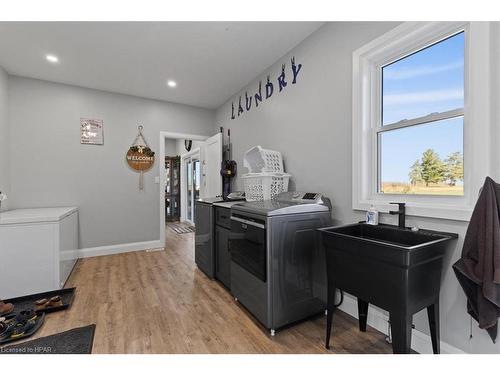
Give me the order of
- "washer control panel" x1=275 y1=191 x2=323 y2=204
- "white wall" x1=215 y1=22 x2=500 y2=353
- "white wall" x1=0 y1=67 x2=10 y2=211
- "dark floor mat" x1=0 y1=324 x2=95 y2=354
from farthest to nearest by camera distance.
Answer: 1. "white wall" x1=0 y1=67 x2=10 y2=211
2. "washer control panel" x1=275 y1=191 x2=323 y2=204
3. "dark floor mat" x1=0 y1=324 x2=95 y2=354
4. "white wall" x1=215 y1=22 x2=500 y2=353

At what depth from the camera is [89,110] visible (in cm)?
374

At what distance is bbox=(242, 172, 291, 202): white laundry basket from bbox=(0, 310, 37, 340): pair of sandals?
7.27 ft

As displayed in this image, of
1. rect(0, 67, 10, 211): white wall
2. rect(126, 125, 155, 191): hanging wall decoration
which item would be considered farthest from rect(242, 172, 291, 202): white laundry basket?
rect(0, 67, 10, 211): white wall

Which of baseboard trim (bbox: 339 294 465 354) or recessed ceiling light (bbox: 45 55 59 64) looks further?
recessed ceiling light (bbox: 45 55 59 64)

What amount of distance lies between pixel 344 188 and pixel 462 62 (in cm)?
112

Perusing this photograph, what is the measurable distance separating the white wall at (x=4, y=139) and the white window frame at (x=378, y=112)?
423 centimetres

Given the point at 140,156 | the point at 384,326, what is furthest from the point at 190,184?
the point at 384,326

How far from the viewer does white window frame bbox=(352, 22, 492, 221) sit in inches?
51.4

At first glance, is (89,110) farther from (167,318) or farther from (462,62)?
(462,62)

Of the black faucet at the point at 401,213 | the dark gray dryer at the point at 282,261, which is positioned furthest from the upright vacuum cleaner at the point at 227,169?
the black faucet at the point at 401,213

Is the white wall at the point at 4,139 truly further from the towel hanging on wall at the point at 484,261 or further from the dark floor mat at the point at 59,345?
the towel hanging on wall at the point at 484,261

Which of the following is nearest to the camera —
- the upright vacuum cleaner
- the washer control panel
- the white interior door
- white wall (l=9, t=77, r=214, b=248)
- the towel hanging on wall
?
the towel hanging on wall

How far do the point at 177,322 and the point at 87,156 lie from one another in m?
3.15

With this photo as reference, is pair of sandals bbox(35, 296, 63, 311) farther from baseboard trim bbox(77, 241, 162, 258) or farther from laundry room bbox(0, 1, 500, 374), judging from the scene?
baseboard trim bbox(77, 241, 162, 258)
